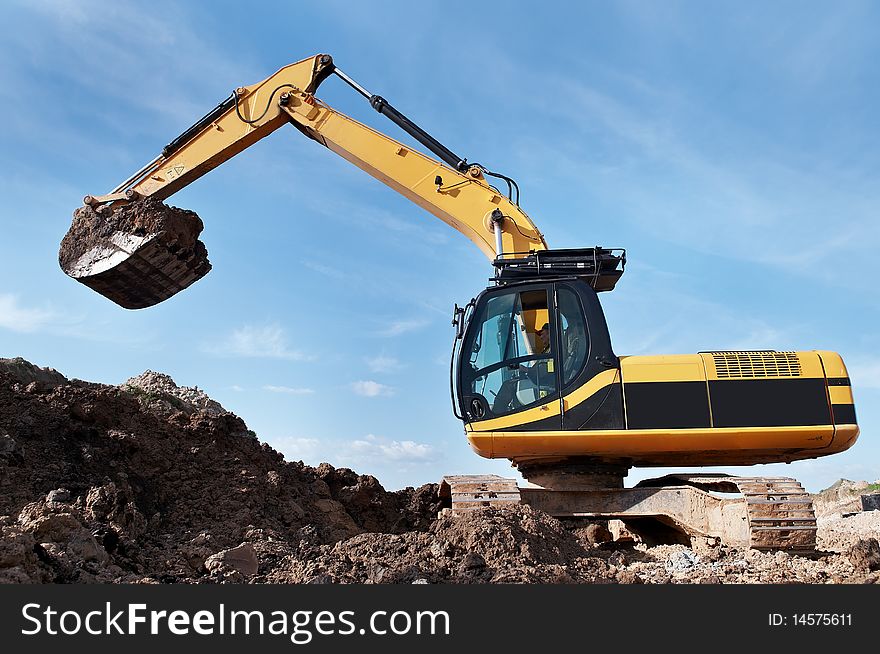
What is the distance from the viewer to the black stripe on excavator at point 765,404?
7.19 metres

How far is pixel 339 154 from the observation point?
31.2 ft

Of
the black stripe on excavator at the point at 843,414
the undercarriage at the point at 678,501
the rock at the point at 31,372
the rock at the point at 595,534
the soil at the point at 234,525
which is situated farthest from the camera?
the rock at the point at 31,372

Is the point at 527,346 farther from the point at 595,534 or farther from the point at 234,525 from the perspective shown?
the point at 234,525

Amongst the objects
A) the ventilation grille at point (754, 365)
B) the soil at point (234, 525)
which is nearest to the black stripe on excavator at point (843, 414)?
the ventilation grille at point (754, 365)

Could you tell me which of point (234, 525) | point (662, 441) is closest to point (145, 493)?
point (234, 525)

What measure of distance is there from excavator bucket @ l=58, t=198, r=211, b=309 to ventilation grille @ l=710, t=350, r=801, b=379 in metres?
6.07

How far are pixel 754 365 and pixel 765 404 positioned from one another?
0.37 metres

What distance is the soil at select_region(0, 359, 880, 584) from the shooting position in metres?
5.34

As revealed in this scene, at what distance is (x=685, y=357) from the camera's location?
24.2 ft

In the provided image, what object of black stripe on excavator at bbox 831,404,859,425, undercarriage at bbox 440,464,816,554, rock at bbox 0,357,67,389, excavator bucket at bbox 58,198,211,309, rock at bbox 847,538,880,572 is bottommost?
rock at bbox 847,538,880,572

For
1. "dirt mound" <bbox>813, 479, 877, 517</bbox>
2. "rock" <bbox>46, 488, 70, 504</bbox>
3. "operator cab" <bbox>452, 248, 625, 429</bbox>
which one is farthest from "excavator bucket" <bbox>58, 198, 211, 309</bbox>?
"dirt mound" <bbox>813, 479, 877, 517</bbox>

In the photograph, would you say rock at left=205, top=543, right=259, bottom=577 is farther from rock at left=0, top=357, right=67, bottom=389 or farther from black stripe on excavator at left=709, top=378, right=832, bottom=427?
rock at left=0, top=357, right=67, bottom=389

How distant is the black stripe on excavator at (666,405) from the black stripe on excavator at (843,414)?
1188 mm

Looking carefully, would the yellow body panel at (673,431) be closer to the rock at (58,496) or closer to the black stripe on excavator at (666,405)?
the black stripe on excavator at (666,405)
